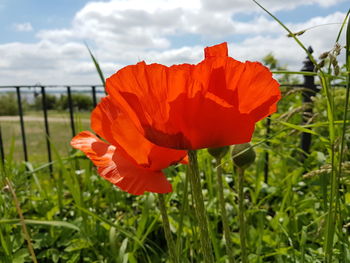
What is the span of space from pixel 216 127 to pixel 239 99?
4 centimetres

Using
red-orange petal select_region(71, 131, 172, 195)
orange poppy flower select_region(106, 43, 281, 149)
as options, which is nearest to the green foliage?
red-orange petal select_region(71, 131, 172, 195)

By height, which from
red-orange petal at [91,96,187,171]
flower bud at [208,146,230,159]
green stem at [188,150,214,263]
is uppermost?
red-orange petal at [91,96,187,171]

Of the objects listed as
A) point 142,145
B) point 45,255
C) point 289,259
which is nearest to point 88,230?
point 45,255

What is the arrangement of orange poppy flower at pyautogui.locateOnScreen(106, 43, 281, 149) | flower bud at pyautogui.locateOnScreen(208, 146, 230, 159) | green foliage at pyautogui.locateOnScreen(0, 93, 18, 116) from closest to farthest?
1. orange poppy flower at pyautogui.locateOnScreen(106, 43, 281, 149)
2. flower bud at pyautogui.locateOnScreen(208, 146, 230, 159)
3. green foliage at pyautogui.locateOnScreen(0, 93, 18, 116)

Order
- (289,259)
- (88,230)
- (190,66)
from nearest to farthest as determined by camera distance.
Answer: (190,66)
(289,259)
(88,230)

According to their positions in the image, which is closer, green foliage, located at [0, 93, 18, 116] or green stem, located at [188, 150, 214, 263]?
green stem, located at [188, 150, 214, 263]

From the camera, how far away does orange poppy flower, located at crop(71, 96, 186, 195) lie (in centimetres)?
51

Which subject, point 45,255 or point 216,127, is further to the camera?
point 45,255

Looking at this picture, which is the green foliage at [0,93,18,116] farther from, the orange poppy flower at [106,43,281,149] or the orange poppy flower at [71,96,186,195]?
the orange poppy flower at [106,43,281,149]

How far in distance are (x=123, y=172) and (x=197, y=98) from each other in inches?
6.1

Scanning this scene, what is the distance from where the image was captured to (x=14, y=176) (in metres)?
1.30

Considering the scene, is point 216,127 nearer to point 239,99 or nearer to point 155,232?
point 239,99

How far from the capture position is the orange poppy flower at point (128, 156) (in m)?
0.51

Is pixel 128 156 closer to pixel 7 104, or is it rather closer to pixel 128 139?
pixel 128 139
